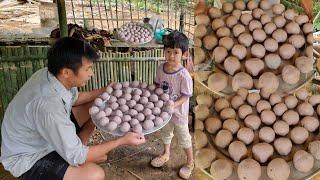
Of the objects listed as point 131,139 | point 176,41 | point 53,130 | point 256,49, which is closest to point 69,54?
point 53,130

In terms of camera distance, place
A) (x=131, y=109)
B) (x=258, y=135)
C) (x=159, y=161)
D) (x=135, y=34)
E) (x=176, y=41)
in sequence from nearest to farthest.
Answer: (x=258, y=135)
(x=131, y=109)
(x=176, y=41)
(x=159, y=161)
(x=135, y=34)

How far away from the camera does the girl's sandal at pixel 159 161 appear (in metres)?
3.05

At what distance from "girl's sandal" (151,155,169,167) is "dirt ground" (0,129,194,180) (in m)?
0.03

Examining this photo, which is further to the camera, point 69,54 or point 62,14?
point 62,14

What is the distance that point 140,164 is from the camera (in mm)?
3127

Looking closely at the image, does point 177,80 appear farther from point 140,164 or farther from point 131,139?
point 140,164

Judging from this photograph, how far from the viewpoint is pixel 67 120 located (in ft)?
6.15

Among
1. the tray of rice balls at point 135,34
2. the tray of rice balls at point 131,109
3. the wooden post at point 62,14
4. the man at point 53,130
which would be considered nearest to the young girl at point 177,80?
the tray of rice balls at point 131,109

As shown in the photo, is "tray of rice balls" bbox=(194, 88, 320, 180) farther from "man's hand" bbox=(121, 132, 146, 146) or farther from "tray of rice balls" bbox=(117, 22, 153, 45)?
"tray of rice balls" bbox=(117, 22, 153, 45)

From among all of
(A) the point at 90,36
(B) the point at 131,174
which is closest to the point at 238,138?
(B) the point at 131,174

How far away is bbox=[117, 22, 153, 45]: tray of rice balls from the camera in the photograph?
11.6ft

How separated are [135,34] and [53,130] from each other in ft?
6.44

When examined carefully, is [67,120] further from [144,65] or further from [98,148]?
[144,65]

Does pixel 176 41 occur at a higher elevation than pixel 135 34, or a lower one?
higher
